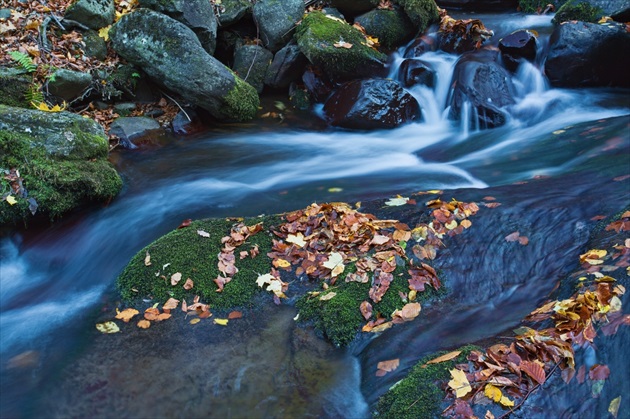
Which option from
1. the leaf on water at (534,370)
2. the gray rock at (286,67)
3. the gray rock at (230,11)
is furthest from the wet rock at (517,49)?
the leaf on water at (534,370)

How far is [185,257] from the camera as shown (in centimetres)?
444

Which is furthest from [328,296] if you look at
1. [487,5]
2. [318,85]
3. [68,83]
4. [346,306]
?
[487,5]

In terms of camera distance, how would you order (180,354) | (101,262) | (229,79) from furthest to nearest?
(229,79)
(101,262)
(180,354)

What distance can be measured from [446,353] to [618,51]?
25.6ft

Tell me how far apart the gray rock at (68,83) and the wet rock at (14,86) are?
0.34 m

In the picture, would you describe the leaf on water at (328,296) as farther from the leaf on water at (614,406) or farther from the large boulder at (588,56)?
the large boulder at (588,56)

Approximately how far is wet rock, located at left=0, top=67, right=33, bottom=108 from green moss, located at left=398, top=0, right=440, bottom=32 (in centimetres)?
690

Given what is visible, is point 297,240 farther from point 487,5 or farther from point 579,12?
point 487,5

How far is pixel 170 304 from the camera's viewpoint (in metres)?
4.09

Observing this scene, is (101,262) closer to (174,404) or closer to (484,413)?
(174,404)

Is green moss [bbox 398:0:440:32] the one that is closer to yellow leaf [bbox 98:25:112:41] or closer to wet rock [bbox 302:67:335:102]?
wet rock [bbox 302:67:335:102]

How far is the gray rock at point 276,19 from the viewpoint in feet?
32.2

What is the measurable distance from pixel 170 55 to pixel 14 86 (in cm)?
Answer: 222

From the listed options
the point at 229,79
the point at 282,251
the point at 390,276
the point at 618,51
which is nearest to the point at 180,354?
the point at 282,251
